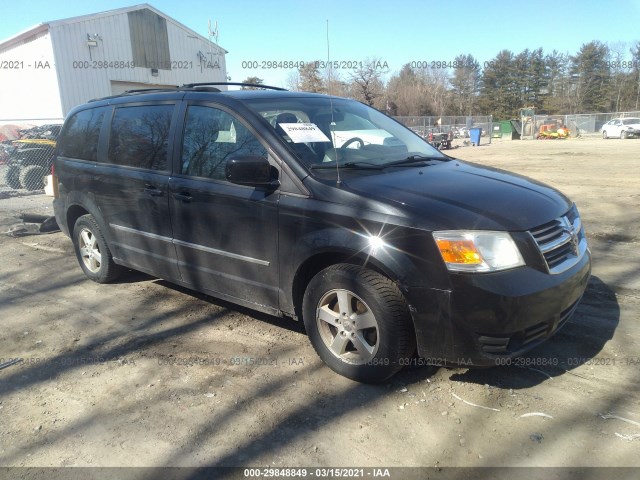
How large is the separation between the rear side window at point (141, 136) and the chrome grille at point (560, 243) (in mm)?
2904

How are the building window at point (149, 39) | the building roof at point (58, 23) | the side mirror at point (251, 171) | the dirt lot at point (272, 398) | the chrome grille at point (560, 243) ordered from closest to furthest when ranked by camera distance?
the dirt lot at point (272, 398) < the chrome grille at point (560, 243) < the side mirror at point (251, 171) < the building roof at point (58, 23) < the building window at point (149, 39)

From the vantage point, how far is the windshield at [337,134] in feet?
11.1

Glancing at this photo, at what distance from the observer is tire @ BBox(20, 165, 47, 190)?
12.6m

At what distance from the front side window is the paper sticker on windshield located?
239 millimetres

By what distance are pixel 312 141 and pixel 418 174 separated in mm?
794

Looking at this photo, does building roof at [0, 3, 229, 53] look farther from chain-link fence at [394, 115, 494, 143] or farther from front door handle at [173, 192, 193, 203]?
chain-link fence at [394, 115, 494, 143]

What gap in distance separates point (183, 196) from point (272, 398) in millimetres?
1728

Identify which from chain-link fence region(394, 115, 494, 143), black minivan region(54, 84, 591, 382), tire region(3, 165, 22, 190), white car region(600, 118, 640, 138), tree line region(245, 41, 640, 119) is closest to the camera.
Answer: black minivan region(54, 84, 591, 382)

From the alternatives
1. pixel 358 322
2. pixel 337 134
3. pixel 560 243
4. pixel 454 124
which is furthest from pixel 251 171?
pixel 454 124

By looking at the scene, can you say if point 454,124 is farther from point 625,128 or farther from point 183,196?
point 183,196

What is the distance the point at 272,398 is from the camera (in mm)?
3020

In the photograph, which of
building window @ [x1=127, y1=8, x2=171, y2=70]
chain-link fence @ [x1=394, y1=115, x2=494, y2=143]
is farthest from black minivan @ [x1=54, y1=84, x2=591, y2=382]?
chain-link fence @ [x1=394, y1=115, x2=494, y2=143]

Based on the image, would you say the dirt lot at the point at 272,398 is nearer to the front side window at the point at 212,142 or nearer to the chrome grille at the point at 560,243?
the chrome grille at the point at 560,243

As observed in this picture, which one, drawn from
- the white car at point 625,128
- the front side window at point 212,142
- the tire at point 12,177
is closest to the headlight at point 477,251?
the front side window at point 212,142
